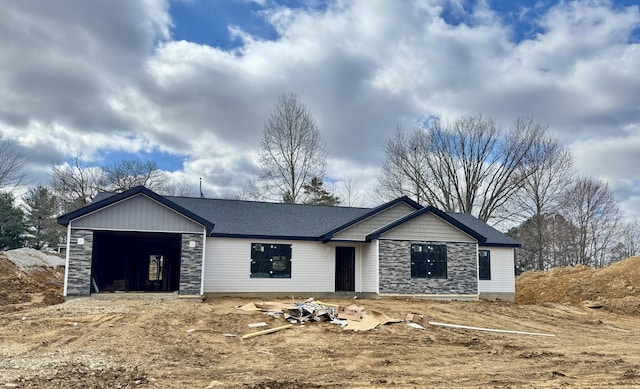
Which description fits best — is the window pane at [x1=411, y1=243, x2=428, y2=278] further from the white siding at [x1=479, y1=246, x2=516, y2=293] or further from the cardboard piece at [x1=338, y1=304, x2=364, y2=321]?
the cardboard piece at [x1=338, y1=304, x2=364, y2=321]

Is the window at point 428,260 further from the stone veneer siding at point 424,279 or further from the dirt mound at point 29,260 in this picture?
the dirt mound at point 29,260

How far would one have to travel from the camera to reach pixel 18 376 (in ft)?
22.6

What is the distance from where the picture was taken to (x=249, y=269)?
1912 cm

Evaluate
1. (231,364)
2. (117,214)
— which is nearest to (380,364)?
(231,364)

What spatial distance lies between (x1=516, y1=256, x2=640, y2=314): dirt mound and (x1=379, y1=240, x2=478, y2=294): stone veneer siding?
15.4 ft

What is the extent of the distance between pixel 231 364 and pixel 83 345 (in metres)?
3.16

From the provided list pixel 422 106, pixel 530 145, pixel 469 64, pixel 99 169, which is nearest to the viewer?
pixel 469 64

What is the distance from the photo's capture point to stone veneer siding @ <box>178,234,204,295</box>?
1702 centimetres

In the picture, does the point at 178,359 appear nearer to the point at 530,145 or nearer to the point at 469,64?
the point at 469,64

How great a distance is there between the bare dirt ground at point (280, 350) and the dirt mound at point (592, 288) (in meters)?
4.18

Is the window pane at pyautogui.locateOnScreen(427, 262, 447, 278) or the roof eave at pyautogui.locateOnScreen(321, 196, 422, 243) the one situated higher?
the roof eave at pyautogui.locateOnScreen(321, 196, 422, 243)

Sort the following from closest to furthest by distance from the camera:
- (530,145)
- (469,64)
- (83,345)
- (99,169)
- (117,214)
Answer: (83,345) → (117,214) → (469,64) → (530,145) → (99,169)

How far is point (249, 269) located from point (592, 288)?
607 inches

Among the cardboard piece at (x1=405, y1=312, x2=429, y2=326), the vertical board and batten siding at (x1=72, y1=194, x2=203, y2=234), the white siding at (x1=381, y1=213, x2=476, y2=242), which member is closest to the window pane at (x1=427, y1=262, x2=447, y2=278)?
the white siding at (x1=381, y1=213, x2=476, y2=242)
